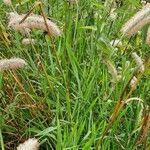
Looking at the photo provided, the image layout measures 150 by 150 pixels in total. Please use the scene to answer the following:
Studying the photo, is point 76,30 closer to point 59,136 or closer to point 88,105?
point 88,105

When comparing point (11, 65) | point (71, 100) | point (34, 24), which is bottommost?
point (71, 100)

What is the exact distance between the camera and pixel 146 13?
136 cm

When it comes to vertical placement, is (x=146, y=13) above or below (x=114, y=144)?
above

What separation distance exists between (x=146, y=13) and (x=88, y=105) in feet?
2.30

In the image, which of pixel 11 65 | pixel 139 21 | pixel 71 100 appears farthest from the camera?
pixel 71 100

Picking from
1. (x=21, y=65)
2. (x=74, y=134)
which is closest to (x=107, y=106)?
(x=74, y=134)

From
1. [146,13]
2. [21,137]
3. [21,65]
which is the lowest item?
[21,137]

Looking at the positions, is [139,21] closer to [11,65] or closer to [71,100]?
[11,65]

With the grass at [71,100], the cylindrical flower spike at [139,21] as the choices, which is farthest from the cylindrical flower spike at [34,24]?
the cylindrical flower spike at [139,21]

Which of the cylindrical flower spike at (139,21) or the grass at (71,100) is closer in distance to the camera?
the cylindrical flower spike at (139,21)

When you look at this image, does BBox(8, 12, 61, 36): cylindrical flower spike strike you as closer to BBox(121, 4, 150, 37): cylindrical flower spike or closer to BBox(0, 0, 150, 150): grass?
BBox(0, 0, 150, 150): grass

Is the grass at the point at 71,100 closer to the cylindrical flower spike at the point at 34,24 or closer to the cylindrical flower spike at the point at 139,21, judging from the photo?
the cylindrical flower spike at the point at 34,24

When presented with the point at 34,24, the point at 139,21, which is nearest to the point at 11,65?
the point at 34,24

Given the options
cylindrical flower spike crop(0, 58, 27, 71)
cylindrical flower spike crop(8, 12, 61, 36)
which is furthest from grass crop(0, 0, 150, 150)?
cylindrical flower spike crop(0, 58, 27, 71)
